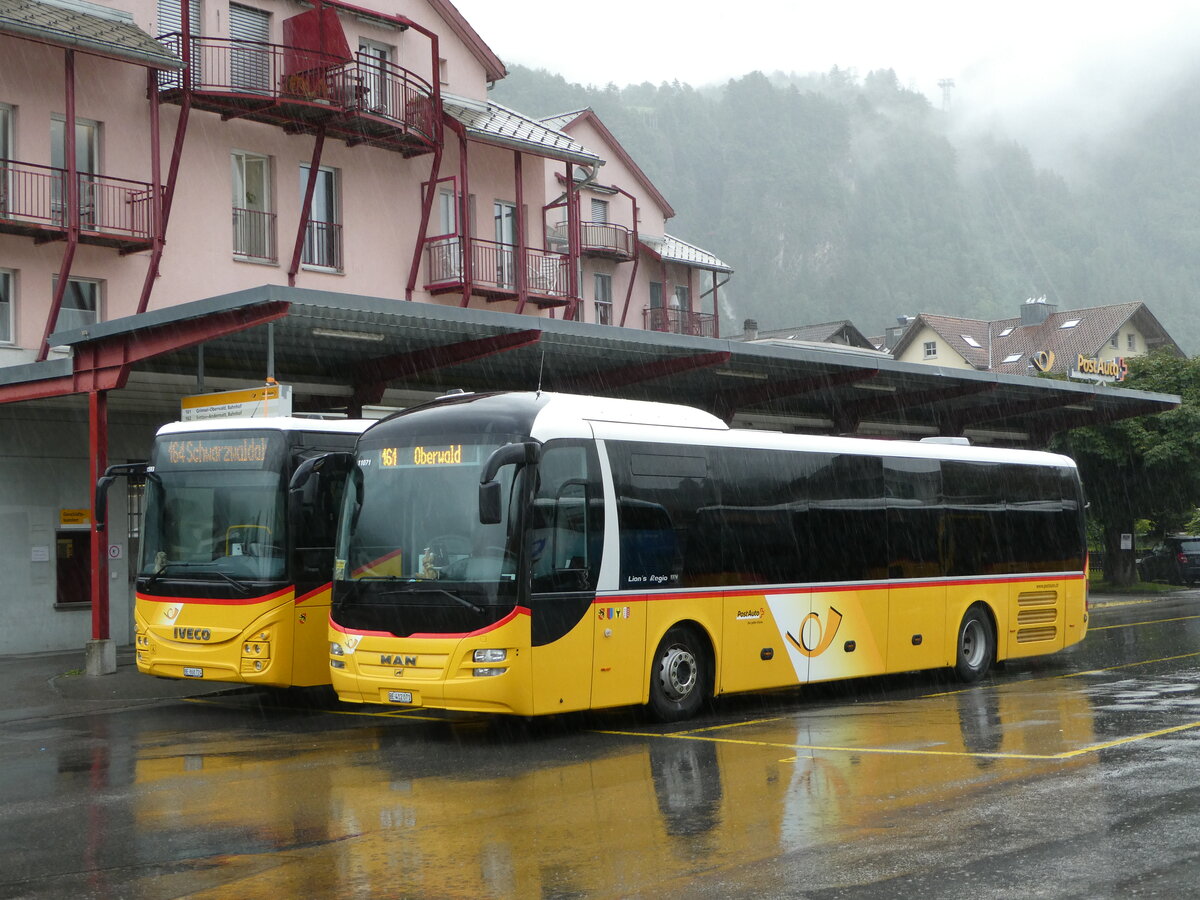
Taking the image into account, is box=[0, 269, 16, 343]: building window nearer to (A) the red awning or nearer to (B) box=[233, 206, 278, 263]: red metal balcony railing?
(B) box=[233, 206, 278, 263]: red metal balcony railing

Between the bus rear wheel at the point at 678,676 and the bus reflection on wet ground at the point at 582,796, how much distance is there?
0.26 meters

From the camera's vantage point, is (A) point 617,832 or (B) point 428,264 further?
(B) point 428,264

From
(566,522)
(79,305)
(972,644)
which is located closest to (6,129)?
(79,305)

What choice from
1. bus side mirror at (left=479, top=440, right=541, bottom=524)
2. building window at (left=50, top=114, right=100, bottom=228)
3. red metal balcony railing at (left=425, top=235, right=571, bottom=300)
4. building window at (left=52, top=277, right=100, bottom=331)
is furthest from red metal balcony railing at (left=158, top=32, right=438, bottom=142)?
bus side mirror at (left=479, top=440, right=541, bottom=524)

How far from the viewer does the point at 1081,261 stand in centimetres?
17312

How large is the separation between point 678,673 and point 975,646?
5.63 meters

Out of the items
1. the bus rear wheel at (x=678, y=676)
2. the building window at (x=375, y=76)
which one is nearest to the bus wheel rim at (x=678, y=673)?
the bus rear wheel at (x=678, y=676)

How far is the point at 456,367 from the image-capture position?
22.2 m

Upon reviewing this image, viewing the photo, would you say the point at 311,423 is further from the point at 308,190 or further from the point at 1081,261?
the point at 1081,261

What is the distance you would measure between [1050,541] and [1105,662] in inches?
77.2

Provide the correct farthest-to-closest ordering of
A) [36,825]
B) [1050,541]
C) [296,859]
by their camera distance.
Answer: [1050,541] → [36,825] → [296,859]

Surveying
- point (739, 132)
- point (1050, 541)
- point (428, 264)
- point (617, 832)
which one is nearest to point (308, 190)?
point (428, 264)

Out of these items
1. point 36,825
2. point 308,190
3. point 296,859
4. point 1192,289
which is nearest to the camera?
point 296,859

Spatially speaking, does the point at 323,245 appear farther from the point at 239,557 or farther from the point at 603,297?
the point at 603,297
